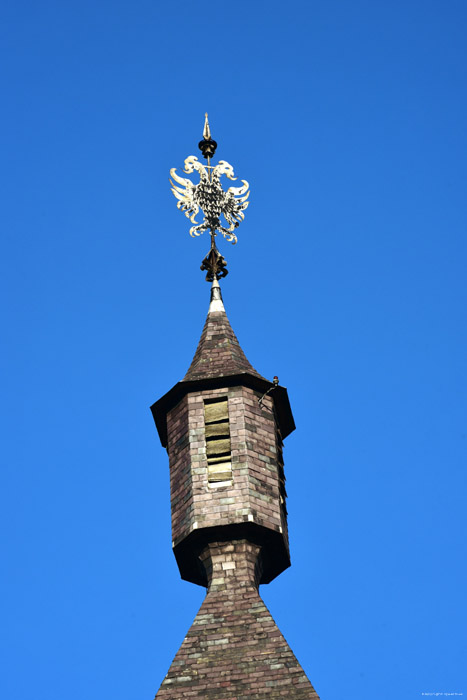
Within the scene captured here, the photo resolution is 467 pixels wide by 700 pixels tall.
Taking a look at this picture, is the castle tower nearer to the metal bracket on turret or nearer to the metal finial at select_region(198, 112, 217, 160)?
the metal bracket on turret

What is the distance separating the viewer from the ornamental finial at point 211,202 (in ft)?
179

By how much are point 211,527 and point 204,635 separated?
3.12 metres

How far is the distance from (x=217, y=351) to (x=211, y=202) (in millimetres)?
5970

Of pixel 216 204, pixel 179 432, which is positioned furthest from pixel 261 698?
pixel 216 204

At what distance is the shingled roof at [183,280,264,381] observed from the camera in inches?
1952

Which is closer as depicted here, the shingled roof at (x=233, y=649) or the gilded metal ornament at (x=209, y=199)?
the shingled roof at (x=233, y=649)

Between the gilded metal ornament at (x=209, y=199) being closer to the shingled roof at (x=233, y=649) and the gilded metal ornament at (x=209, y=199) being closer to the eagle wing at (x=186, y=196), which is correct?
the eagle wing at (x=186, y=196)

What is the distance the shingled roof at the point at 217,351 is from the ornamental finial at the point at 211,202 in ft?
2.47

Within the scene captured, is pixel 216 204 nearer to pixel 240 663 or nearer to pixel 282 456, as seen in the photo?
pixel 282 456

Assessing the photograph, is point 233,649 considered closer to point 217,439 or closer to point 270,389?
point 217,439

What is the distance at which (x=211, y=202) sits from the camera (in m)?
54.9

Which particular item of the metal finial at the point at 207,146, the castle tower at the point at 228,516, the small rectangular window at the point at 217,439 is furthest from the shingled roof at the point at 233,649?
the metal finial at the point at 207,146

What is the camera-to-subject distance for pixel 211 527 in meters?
45.8

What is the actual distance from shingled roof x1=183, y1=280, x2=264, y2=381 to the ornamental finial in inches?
29.7
